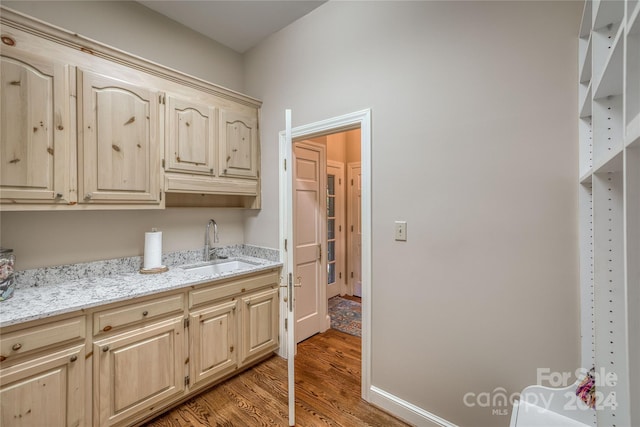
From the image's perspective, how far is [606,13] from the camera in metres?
0.82

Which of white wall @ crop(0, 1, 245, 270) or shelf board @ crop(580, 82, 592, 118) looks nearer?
shelf board @ crop(580, 82, 592, 118)

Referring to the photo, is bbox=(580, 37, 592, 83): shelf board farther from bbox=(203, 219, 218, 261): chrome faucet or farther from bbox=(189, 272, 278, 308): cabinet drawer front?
bbox=(203, 219, 218, 261): chrome faucet

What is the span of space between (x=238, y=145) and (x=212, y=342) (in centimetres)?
167

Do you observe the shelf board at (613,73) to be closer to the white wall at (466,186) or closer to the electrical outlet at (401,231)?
the white wall at (466,186)

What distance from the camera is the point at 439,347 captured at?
1700 millimetres

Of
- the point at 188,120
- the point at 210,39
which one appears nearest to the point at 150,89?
the point at 188,120

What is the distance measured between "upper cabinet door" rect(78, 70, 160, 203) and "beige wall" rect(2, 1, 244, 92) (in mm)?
550

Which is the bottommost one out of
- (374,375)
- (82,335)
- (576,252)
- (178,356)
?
(374,375)

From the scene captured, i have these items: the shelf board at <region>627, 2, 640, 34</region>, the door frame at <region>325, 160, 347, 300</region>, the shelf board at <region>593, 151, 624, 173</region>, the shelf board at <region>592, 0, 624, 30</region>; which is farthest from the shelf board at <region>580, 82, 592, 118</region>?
the door frame at <region>325, 160, 347, 300</region>

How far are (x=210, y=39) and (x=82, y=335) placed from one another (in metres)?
2.63

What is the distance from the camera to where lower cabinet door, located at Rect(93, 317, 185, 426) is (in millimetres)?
1600

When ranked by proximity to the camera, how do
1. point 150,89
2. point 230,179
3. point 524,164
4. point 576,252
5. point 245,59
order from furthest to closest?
point 245,59, point 230,179, point 150,89, point 524,164, point 576,252

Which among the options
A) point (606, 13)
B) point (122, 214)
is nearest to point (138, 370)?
point (122, 214)

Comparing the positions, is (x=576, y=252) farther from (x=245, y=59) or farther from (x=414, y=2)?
(x=245, y=59)
